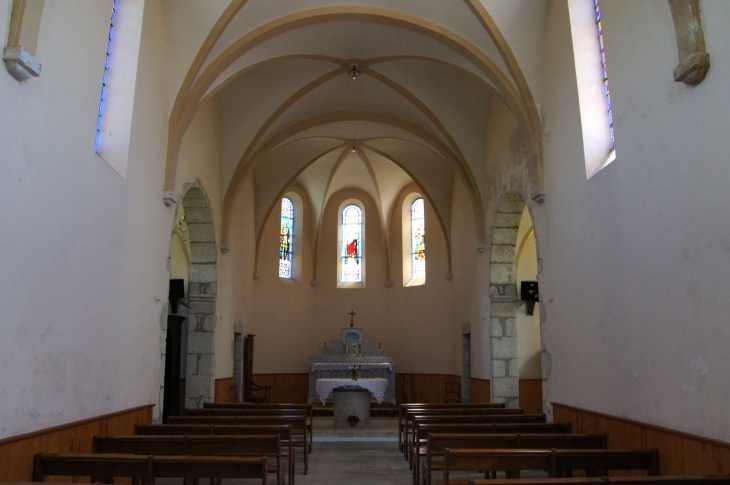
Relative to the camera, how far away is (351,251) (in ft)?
61.5

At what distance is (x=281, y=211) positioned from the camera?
58.6 feet

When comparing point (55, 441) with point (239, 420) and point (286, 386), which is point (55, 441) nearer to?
point (239, 420)

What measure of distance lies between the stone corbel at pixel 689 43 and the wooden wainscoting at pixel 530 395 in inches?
328

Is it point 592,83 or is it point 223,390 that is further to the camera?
point 223,390

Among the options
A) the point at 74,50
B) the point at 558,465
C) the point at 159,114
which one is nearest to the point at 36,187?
the point at 74,50

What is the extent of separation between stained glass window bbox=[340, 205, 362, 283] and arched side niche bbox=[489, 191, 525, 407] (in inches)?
287

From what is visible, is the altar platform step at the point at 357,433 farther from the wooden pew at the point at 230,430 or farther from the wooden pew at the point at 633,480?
the wooden pew at the point at 633,480

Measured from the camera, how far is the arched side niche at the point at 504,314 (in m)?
11.5

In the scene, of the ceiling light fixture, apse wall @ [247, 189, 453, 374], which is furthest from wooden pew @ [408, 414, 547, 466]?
apse wall @ [247, 189, 453, 374]

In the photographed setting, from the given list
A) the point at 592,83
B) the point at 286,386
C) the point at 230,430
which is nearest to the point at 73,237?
the point at 230,430

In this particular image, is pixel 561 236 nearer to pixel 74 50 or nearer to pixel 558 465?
pixel 558 465

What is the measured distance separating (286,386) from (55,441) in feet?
39.2

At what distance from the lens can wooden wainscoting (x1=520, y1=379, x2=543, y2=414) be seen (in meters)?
12.1

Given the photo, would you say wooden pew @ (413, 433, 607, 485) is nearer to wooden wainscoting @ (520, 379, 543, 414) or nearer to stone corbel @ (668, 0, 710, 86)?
stone corbel @ (668, 0, 710, 86)
